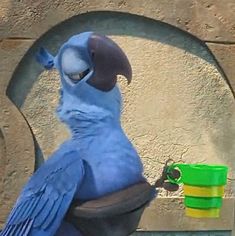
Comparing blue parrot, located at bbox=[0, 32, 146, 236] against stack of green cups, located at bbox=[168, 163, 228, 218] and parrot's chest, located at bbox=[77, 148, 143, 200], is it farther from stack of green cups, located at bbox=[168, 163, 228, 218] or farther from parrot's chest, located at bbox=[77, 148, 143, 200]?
stack of green cups, located at bbox=[168, 163, 228, 218]

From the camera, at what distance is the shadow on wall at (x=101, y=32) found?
431 centimetres

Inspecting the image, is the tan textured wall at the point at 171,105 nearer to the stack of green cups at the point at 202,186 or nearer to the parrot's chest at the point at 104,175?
the stack of green cups at the point at 202,186

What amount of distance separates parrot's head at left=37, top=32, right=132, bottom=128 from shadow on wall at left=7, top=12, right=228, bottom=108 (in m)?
1.98

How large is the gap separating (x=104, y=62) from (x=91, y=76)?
59 mm

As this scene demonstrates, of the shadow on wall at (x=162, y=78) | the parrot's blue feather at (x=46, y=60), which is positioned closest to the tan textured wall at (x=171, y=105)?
the shadow on wall at (x=162, y=78)

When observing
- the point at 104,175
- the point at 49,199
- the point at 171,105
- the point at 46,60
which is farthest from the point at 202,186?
the point at 171,105

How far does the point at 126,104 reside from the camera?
14.4 ft

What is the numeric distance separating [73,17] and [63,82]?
6.63ft

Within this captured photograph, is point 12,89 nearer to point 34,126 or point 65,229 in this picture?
point 34,126

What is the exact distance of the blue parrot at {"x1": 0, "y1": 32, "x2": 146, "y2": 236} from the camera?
7.38 feet

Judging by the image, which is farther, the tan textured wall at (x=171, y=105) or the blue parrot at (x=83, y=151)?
the tan textured wall at (x=171, y=105)

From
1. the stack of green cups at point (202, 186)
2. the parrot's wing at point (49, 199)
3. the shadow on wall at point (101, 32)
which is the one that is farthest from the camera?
the shadow on wall at point (101, 32)

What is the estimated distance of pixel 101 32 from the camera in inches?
173

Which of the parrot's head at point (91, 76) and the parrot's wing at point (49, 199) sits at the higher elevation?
the parrot's head at point (91, 76)
